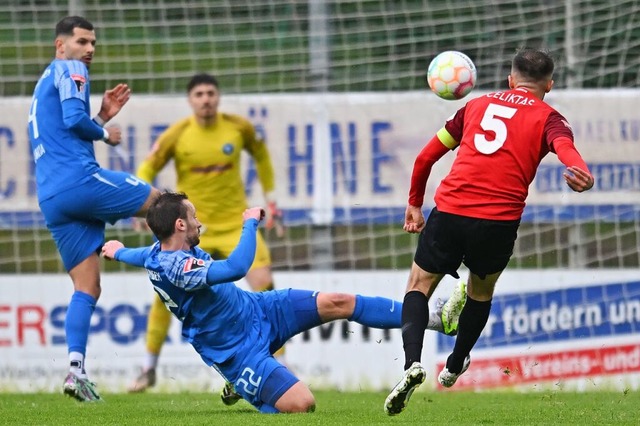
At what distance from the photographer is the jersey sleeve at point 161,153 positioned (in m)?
9.66

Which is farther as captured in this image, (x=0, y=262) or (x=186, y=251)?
(x=0, y=262)

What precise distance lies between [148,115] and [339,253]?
6.60 feet

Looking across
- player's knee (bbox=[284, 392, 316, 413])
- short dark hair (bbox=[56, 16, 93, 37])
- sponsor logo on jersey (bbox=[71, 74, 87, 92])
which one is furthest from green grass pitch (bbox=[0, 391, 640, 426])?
short dark hair (bbox=[56, 16, 93, 37])

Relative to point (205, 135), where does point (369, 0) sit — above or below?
above

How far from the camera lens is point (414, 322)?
6000 mm

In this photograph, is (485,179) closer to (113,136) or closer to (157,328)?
(113,136)

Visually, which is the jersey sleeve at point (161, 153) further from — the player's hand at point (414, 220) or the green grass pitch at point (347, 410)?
the player's hand at point (414, 220)

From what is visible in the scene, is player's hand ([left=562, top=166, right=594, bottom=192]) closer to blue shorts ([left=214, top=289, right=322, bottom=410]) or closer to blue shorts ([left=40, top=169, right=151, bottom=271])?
blue shorts ([left=214, top=289, right=322, bottom=410])

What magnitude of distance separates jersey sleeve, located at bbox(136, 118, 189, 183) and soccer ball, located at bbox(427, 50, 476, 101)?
3.59m

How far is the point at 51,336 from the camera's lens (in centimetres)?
1021

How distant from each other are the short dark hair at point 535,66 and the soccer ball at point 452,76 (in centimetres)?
44

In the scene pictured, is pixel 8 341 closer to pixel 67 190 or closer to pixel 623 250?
pixel 67 190

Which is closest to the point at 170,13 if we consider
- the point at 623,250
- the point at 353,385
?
the point at 353,385

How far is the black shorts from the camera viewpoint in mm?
5965
